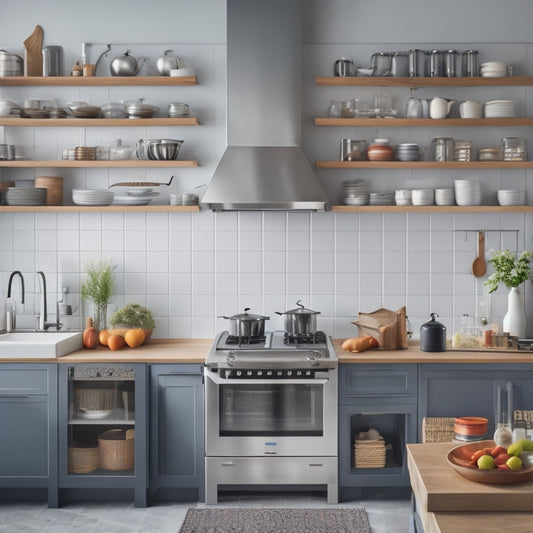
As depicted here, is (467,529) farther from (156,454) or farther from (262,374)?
(156,454)

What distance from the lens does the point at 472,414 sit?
179 inches

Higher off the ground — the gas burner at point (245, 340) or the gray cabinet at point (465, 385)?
the gas burner at point (245, 340)

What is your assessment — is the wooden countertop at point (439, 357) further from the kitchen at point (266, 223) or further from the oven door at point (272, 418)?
the kitchen at point (266, 223)

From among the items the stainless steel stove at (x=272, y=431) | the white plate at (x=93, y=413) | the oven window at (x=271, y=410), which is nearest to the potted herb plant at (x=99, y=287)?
the white plate at (x=93, y=413)

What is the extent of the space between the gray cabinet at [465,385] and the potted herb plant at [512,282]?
1.74 ft

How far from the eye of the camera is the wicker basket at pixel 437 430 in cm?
354

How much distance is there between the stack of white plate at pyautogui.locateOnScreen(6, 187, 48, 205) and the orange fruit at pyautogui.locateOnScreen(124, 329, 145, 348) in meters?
1.08

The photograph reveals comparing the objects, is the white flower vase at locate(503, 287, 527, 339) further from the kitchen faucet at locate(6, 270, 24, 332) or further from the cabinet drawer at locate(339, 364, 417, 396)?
the kitchen faucet at locate(6, 270, 24, 332)

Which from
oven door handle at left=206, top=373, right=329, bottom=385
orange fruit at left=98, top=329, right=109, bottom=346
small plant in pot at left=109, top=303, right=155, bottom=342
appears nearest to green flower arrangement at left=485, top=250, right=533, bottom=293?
oven door handle at left=206, top=373, right=329, bottom=385

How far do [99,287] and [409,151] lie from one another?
2246mm

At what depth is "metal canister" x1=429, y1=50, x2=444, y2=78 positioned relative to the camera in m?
5.04

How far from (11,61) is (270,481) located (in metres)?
3.22

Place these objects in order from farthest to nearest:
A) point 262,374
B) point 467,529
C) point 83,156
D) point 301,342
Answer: point 83,156, point 301,342, point 262,374, point 467,529

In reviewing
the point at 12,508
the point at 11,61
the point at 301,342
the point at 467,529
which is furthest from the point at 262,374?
the point at 11,61
